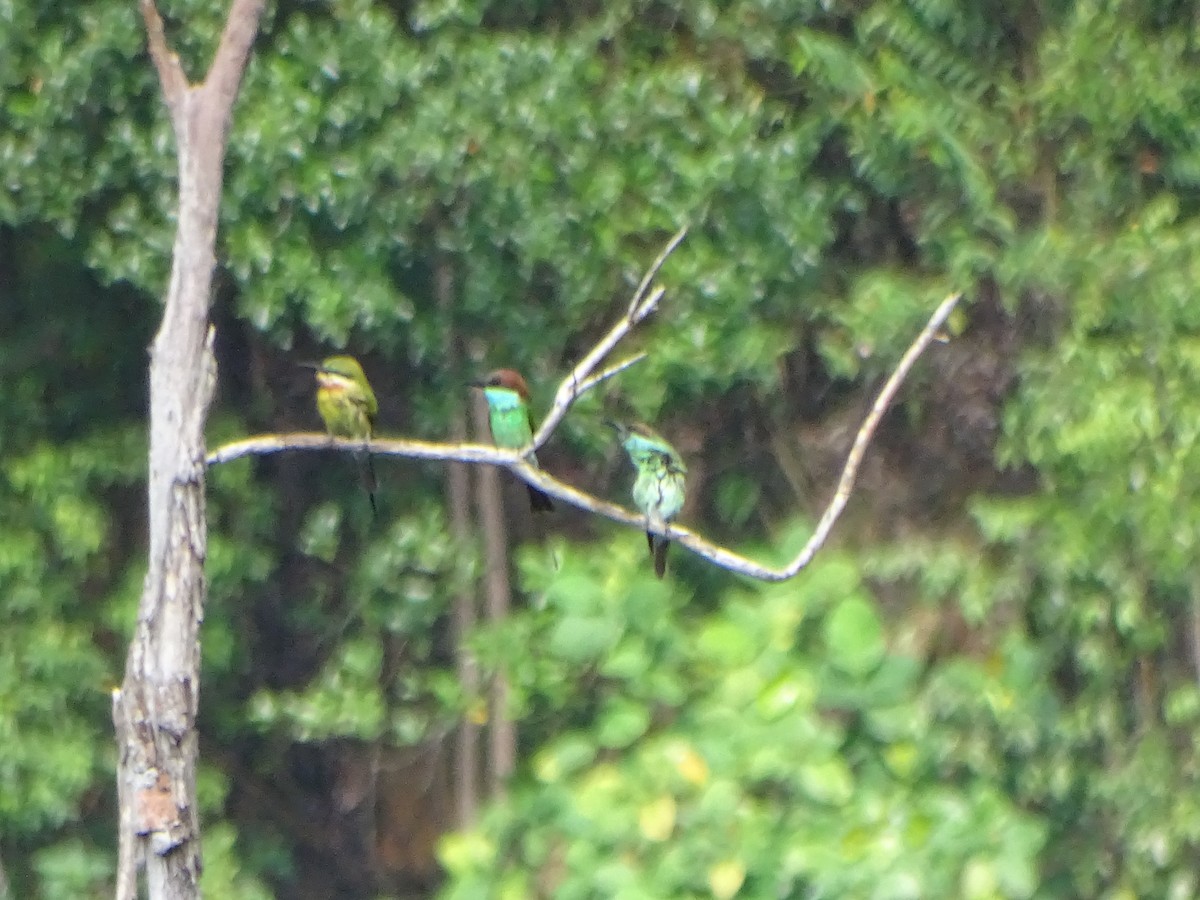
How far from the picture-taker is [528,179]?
18.7 ft

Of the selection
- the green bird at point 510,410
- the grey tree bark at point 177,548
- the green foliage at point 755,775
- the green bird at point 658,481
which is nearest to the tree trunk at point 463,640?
the green foliage at point 755,775

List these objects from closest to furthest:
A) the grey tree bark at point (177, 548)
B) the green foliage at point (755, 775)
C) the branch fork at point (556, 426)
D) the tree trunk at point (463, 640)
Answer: the branch fork at point (556, 426)
the grey tree bark at point (177, 548)
the green foliage at point (755, 775)
the tree trunk at point (463, 640)

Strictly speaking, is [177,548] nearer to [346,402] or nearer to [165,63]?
[165,63]

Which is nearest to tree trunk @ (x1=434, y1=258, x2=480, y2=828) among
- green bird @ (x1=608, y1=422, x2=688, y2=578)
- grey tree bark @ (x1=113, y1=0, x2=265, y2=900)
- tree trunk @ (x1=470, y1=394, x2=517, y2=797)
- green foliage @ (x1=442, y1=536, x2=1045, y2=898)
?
tree trunk @ (x1=470, y1=394, x2=517, y2=797)

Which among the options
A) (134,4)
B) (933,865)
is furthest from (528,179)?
→ (933,865)

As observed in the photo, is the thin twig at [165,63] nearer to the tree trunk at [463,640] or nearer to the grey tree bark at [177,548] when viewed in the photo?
the grey tree bark at [177,548]

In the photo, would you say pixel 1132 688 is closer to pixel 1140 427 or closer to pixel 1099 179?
pixel 1140 427

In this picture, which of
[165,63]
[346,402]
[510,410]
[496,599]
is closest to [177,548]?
[165,63]

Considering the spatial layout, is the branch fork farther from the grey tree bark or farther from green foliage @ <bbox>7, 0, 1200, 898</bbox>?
green foliage @ <bbox>7, 0, 1200, 898</bbox>

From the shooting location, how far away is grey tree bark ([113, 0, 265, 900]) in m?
4.11

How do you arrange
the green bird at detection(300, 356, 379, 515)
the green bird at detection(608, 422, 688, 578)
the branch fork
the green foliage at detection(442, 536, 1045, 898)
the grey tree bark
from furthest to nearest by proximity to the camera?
1. the green foliage at detection(442, 536, 1045, 898)
2. the green bird at detection(300, 356, 379, 515)
3. the green bird at detection(608, 422, 688, 578)
4. the grey tree bark
5. the branch fork

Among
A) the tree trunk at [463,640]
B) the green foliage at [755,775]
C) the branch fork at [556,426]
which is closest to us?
the branch fork at [556,426]

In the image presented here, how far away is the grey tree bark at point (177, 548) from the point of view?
4.11 metres

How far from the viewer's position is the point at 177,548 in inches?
163
